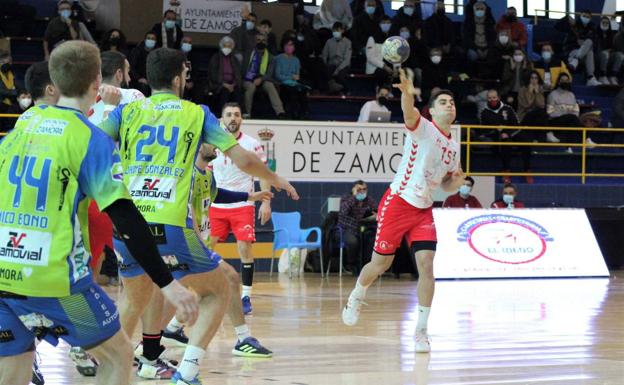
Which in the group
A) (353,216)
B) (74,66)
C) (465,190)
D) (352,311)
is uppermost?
(74,66)

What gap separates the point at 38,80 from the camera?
18.4ft

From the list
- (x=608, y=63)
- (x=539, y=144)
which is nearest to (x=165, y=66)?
(x=539, y=144)

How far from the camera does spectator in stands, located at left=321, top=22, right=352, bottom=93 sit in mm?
22578

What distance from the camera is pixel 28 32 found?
837 inches

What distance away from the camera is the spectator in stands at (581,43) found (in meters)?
25.8

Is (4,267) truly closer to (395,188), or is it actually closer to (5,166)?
(5,166)

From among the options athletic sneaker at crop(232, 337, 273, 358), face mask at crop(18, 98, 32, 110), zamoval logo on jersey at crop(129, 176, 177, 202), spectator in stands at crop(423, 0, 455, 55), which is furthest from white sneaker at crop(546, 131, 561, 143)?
zamoval logo on jersey at crop(129, 176, 177, 202)

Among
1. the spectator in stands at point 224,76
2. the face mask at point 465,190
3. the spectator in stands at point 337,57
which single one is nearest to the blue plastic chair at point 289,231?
the face mask at point 465,190

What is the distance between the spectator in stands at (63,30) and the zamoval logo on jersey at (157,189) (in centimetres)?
1398

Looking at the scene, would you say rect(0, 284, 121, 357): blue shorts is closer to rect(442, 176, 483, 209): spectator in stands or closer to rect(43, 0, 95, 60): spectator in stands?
rect(442, 176, 483, 209): spectator in stands

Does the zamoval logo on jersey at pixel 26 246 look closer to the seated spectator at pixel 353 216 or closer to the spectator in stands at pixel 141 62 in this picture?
the seated spectator at pixel 353 216

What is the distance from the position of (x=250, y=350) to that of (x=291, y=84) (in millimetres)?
13296

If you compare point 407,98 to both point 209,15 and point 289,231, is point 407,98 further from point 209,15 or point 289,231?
point 209,15

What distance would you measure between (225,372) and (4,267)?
11.8 feet
